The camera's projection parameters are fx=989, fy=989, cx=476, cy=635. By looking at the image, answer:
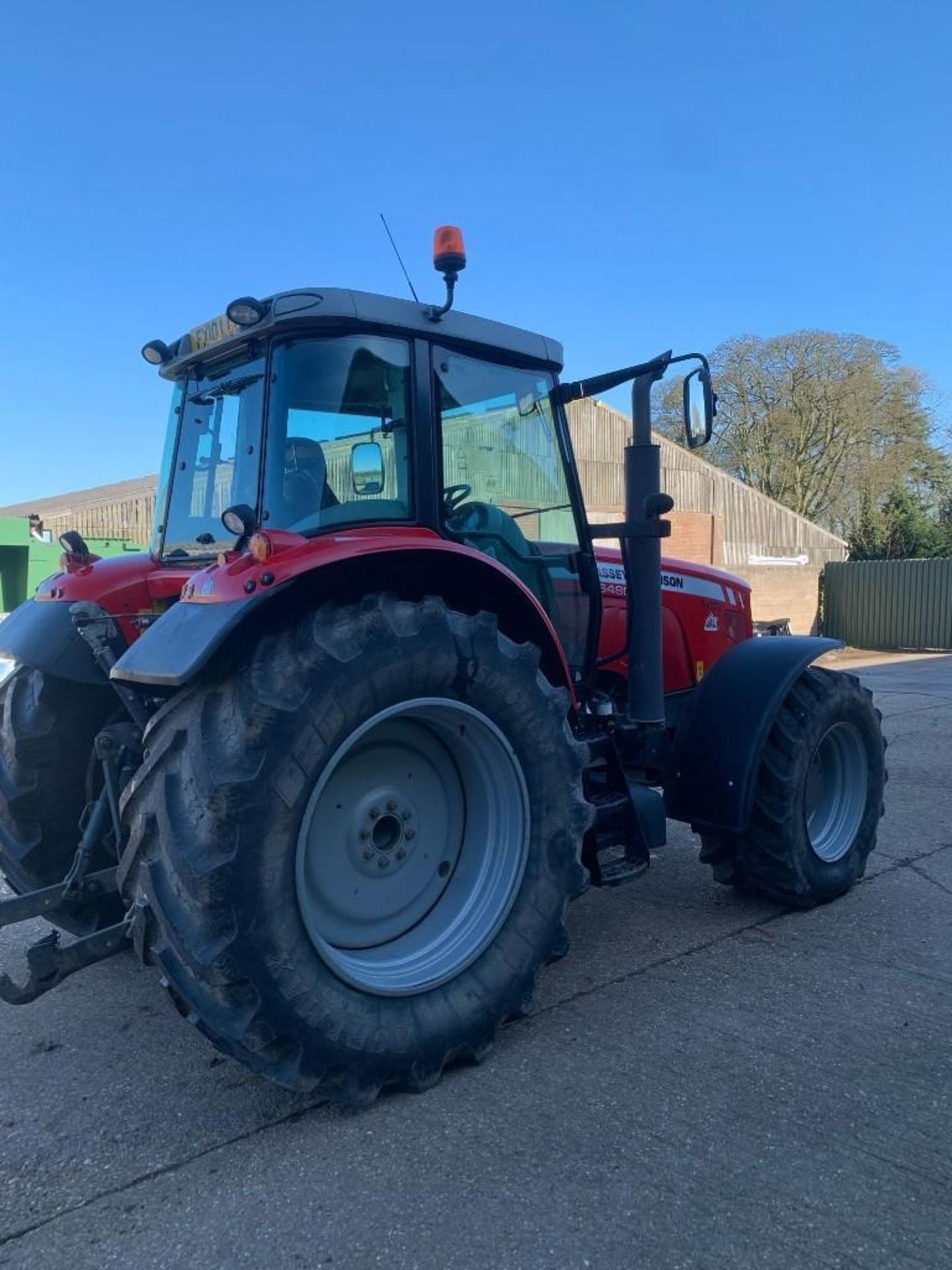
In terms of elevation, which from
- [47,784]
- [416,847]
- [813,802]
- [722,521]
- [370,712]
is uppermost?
[722,521]

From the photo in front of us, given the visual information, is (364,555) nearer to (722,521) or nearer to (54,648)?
(54,648)

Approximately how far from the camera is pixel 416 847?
329 centimetres

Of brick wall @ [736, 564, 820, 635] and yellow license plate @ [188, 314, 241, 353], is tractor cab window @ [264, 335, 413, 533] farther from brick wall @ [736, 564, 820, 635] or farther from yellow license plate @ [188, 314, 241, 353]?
brick wall @ [736, 564, 820, 635]

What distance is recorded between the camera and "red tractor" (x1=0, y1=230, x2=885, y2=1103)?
2.65 metres

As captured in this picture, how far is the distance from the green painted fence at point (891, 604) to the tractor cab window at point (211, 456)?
22860mm

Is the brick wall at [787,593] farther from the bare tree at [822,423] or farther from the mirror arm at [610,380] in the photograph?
the mirror arm at [610,380]

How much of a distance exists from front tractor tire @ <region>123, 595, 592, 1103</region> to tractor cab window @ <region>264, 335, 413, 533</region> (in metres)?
0.53

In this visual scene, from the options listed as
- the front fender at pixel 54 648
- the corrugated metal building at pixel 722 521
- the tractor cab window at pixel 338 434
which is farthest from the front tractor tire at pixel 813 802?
the corrugated metal building at pixel 722 521

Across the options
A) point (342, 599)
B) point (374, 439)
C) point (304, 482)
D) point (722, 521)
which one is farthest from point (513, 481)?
point (722, 521)

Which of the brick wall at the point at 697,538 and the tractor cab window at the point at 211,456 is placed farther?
the brick wall at the point at 697,538

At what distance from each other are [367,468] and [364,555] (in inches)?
24.5

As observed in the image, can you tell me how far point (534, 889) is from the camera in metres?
3.28

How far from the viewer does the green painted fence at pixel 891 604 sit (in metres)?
23.5

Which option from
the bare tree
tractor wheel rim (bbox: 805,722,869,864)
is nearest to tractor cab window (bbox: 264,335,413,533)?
tractor wheel rim (bbox: 805,722,869,864)
